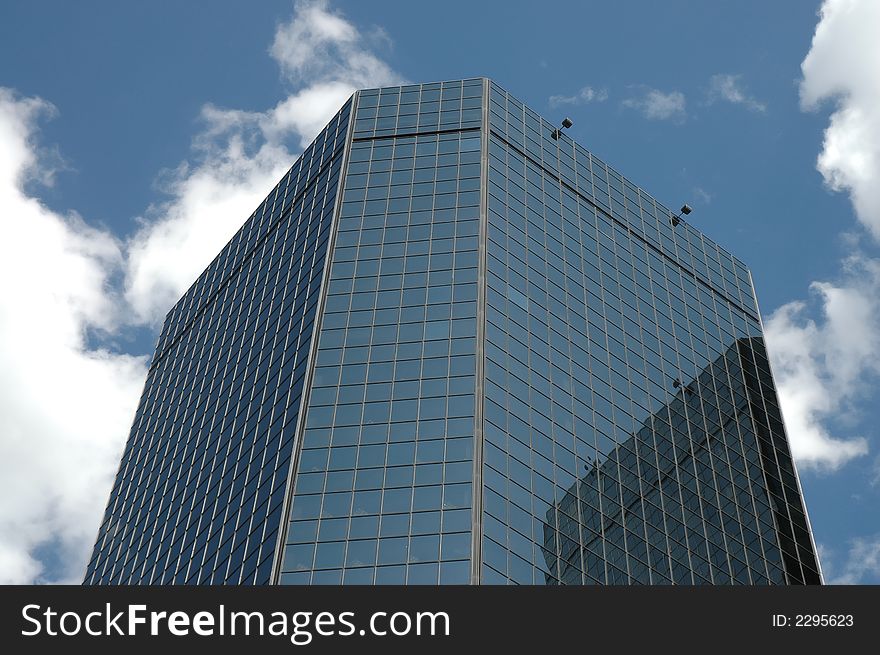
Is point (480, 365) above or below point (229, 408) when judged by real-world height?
below

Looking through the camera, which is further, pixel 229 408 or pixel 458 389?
pixel 229 408

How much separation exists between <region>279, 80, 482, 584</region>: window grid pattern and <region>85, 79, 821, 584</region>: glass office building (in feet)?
0.56

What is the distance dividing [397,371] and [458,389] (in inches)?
173

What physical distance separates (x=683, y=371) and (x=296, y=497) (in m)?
37.0

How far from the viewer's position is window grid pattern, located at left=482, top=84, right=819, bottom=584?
7419cm

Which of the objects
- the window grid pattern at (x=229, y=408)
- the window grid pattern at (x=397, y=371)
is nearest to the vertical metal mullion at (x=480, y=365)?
the window grid pattern at (x=397, y=371)

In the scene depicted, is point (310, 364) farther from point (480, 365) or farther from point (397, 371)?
point (480, 365)

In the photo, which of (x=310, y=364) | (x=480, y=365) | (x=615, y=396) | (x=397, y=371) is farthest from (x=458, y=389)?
(x=615, y=396)

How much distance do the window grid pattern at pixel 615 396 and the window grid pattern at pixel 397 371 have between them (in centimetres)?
200

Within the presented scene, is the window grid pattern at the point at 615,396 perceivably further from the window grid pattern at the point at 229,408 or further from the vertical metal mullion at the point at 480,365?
the window grid pattern at the point at 229,408

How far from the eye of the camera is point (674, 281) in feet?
350

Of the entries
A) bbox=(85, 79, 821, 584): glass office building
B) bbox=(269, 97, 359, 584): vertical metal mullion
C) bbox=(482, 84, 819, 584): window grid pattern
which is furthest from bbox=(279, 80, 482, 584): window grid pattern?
bbox=(482, 84, 819, 584): window grid pattern

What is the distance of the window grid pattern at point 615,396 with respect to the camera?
74.2 meters

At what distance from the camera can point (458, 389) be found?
76500 millimetres
